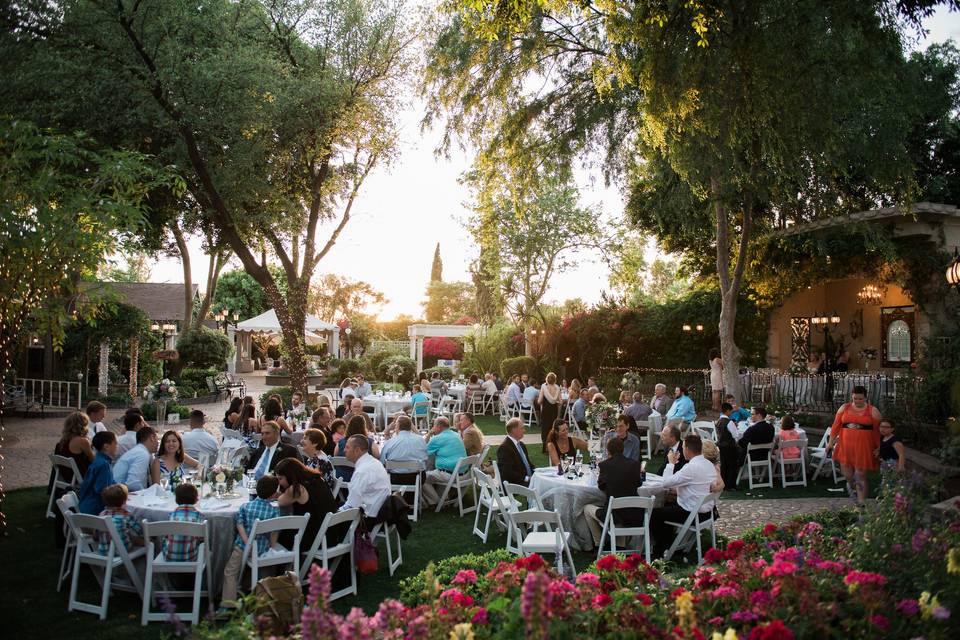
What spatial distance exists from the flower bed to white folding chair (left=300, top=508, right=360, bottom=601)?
2.17 metres

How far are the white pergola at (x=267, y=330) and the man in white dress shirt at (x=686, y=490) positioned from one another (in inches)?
637

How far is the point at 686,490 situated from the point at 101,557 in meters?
5.09

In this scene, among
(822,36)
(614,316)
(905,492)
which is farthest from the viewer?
(614,316)

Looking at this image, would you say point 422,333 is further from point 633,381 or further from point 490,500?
point 490,500

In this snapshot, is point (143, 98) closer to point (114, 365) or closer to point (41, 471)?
point (41, 471)

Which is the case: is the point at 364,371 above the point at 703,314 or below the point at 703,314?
below

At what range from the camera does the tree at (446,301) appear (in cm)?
6031

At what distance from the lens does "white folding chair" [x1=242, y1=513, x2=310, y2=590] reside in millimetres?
5133

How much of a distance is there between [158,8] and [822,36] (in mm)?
11355

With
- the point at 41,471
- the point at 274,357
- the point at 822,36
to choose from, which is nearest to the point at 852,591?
the point at 822,36

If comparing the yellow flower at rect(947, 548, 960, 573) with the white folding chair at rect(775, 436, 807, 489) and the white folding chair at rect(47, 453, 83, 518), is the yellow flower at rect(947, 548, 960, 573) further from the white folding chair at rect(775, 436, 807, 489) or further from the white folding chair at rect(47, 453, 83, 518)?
the white folding chair at rect(775, 436, 807, 489)

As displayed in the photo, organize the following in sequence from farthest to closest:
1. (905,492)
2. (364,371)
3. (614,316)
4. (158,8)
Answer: (364,371)
(614,316)
(158,8)
(905,492)

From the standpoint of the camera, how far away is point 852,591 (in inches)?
106

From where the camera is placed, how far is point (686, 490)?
6.70m
